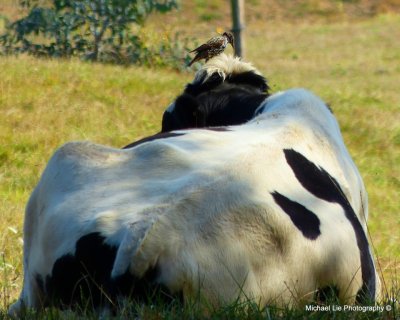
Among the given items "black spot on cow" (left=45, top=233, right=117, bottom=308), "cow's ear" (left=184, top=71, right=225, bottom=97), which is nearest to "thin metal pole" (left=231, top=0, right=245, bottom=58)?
"cow's ear" (left=184, top=71, right=225, bottom=97)

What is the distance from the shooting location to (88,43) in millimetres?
16672

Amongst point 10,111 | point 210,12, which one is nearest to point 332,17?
point 210,12

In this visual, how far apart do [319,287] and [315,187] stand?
1.81 feet

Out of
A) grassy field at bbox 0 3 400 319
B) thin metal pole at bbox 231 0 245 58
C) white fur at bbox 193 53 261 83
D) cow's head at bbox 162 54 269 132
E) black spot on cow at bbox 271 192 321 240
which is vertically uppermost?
white fur at bbox 193 53 261 83

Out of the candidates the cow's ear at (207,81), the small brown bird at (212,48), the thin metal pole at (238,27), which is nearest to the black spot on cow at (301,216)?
the cow's ear at (207,81)

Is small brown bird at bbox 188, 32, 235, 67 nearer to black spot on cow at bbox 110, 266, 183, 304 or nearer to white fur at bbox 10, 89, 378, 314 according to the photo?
white fur at bbox 10, 89, 378, 314

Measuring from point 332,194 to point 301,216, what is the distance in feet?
1.49

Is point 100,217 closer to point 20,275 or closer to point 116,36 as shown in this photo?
point 20,275

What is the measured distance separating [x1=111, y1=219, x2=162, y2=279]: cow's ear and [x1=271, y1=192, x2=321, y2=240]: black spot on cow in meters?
0.70

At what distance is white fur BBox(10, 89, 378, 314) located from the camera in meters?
3.73

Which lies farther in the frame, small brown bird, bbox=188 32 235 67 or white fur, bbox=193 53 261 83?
small brown bird, bbox=188 32 235 67

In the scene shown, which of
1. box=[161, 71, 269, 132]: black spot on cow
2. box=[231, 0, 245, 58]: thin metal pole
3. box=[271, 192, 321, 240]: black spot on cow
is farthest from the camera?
box=[231, 0, 245, 58]: thin metal pole

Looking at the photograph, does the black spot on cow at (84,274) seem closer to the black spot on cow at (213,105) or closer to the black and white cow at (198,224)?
the black and white cow at (198,224)

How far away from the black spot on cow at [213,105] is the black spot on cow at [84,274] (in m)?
2.30
